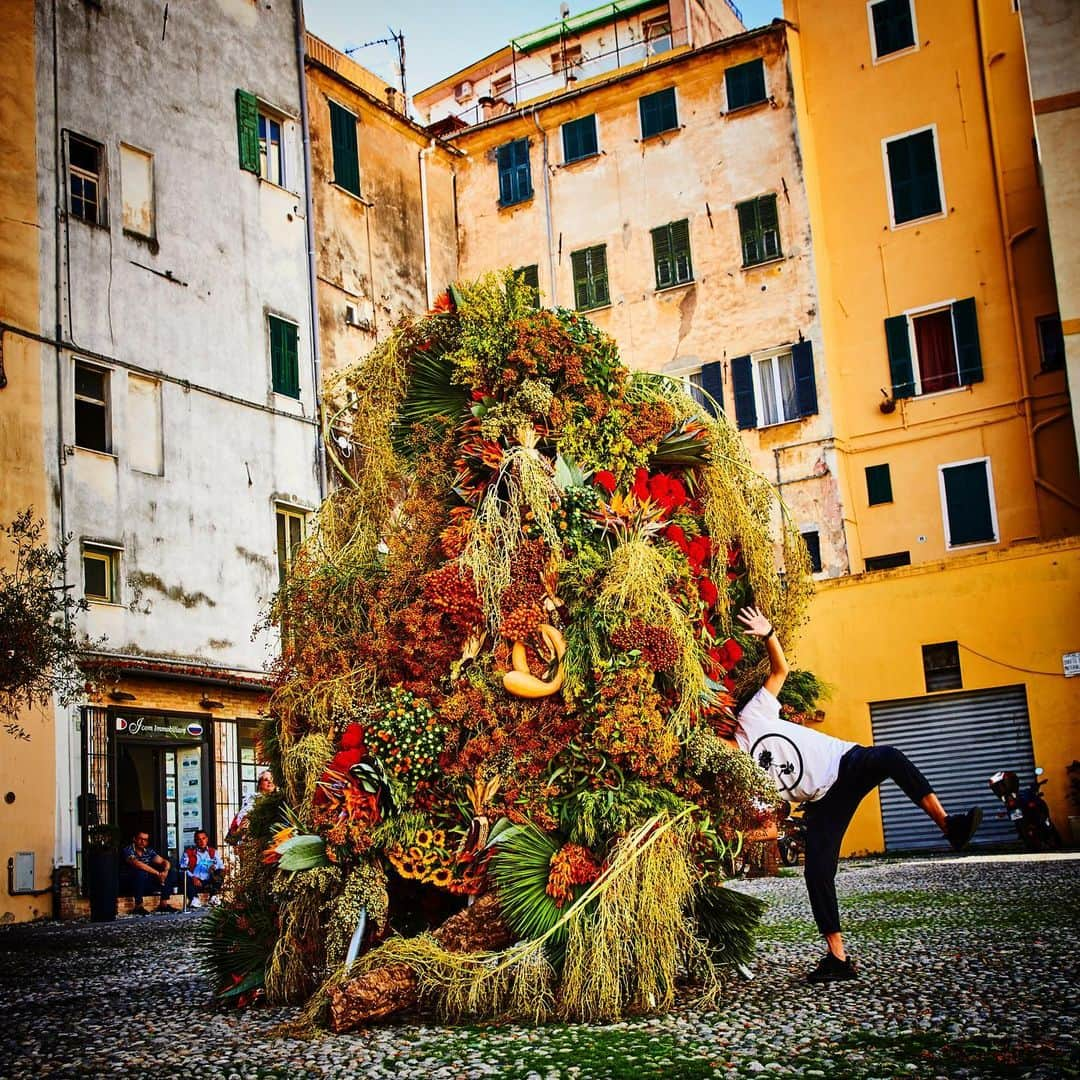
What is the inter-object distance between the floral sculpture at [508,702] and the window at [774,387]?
22691 millimetres

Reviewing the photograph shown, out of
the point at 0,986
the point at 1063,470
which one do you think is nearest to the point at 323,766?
the point at 0,986

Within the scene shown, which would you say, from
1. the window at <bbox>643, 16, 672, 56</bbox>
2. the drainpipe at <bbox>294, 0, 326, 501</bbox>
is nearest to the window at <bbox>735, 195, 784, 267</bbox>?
the drainpipe at <bbox>294, 0, 326, 501</bbox>

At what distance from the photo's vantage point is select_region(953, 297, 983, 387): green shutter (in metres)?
30.5

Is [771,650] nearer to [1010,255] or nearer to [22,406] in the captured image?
[22,406]

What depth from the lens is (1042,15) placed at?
88.0 ft

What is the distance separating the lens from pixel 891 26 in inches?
1291

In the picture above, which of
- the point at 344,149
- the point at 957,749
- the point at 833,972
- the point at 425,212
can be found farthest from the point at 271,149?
the point at 833,972

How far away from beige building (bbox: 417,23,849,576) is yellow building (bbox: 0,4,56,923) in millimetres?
12582

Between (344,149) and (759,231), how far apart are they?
1074 centimetres

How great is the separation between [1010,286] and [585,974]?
2627 cm

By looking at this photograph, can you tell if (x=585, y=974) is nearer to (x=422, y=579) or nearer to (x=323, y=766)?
(x=323, y=766)

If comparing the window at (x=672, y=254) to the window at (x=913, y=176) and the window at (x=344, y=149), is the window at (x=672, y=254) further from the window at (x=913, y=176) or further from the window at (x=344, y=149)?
the window at (x=344, y=149)

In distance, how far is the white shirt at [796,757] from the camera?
8.62 m

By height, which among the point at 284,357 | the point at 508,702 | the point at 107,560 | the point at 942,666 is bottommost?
the point at 508,702
